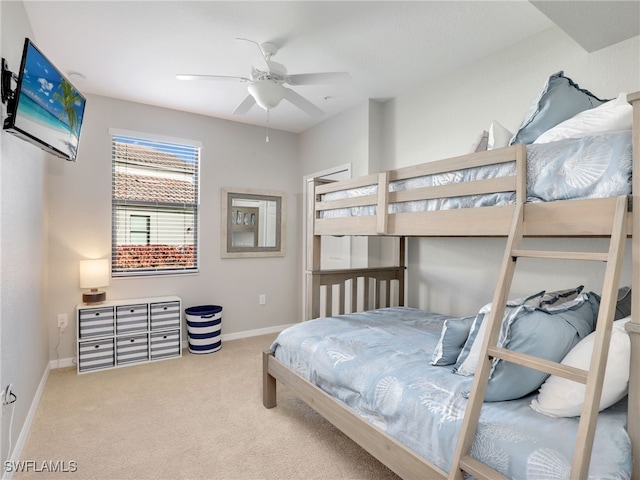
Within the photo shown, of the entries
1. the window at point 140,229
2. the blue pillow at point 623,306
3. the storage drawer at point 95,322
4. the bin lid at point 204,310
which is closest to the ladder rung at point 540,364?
the blue pillow at point 623,306

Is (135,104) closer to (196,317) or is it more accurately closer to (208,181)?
(208,181)

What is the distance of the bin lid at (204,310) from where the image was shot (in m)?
3.75

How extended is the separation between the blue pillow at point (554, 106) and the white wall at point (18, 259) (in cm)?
261

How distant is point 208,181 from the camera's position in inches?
158

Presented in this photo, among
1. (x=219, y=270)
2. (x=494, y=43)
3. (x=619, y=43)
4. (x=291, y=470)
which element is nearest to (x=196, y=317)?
(x=219, y=270)

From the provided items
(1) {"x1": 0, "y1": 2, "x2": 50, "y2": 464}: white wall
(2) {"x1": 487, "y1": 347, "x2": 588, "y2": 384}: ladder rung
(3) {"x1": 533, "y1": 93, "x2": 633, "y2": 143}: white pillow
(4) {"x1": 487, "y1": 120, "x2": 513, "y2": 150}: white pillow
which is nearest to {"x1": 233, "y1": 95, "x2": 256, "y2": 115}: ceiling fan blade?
(1) {"x1": 0, "y1": 2, "x2": 50, "y2": 464}: white wall

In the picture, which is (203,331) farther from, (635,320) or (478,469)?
(635,320)

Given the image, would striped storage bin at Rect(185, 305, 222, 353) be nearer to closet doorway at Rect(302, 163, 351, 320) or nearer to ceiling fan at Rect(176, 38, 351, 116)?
closet doorway at Rect(302, 163, 351, 320)

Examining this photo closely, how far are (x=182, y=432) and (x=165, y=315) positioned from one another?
1.54 metres

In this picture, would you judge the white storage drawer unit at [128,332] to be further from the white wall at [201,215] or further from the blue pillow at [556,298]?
the blue pillow at [556,298]

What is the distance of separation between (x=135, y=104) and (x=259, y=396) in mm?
3060

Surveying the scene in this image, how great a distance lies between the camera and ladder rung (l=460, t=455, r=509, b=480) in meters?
1.11

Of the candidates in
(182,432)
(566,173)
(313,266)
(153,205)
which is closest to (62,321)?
(153,205)

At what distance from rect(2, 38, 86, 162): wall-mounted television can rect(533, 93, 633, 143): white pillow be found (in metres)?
2.48
